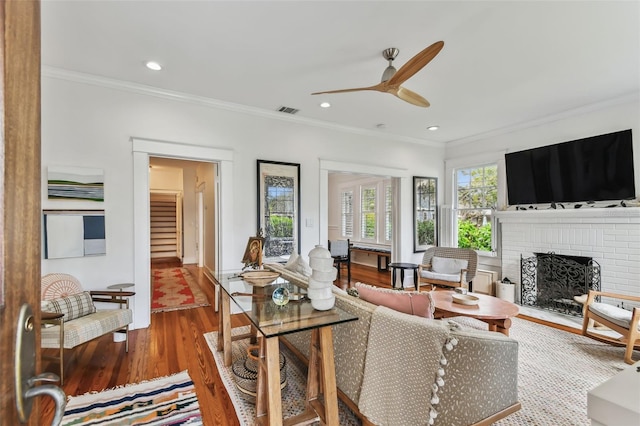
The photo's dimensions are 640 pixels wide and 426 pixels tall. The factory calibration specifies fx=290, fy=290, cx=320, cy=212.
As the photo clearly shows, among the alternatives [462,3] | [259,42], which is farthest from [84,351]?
[462,3]

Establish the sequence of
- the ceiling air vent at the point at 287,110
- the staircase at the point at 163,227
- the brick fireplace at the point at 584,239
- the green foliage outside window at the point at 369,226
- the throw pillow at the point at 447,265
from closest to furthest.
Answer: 1. the brick fireplace at the point at 584,239
2. the ceiling air vent at the point at 287,110
3. the throw pillow at the point at 447,265
4. the green foliage outside window at the point at 369,226
5. the staircase at the point at 163,227

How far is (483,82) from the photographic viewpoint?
10.9 feet

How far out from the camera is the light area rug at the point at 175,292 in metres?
4.10

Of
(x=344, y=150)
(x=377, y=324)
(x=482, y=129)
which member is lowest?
(x=377, y=324)

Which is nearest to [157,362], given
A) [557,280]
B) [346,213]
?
[557,280]

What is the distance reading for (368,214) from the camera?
752cm

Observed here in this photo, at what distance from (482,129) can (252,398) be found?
17.2ft

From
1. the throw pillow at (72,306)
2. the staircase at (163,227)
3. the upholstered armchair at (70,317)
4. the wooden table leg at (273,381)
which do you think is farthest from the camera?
the staircase at (163,227)

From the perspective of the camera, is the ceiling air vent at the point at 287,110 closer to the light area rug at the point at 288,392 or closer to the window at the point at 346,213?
the light area rug at the point at 288,392

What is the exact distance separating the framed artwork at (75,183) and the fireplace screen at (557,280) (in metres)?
5.85

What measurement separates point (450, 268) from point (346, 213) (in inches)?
156

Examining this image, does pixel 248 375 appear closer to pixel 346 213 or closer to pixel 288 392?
pixel 288 392

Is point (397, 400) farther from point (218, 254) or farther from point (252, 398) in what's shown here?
point (218, 254)

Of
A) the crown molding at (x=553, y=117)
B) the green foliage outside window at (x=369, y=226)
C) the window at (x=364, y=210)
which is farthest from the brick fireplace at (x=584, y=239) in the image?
the green foliage outside window at (x=369, y=226)
